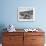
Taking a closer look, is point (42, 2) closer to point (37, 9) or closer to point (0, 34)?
point (37, 9)

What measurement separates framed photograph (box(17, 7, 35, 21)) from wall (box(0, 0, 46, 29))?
0.43ft

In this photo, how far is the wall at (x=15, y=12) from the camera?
4.13 meters

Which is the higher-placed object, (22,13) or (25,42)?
(22,13)

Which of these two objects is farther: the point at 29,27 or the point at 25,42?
the point at 29,27

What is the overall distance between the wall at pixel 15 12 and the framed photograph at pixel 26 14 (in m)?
0.13

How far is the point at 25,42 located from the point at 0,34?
34.9 inches

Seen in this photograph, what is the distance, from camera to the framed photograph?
4.14 m

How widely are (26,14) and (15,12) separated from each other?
1.22 ft

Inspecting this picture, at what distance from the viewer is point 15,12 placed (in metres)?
4.15

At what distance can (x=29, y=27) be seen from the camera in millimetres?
4203

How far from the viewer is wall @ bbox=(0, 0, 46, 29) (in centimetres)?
413

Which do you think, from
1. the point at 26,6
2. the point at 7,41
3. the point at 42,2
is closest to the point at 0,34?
the point at 7,41

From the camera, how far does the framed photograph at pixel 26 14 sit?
4.14 m

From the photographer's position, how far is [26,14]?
4.18 metres
